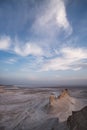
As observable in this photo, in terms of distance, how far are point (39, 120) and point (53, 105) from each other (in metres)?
4.48

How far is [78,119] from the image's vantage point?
843 centimetres

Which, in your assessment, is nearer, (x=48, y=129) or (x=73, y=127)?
(x=73, y=127)


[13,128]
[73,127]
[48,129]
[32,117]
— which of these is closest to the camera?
[73,127]

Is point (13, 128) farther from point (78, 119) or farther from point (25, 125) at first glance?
point (78, 119)

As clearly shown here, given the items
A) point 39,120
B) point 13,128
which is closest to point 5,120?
point 13,128

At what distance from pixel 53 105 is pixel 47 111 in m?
1.42

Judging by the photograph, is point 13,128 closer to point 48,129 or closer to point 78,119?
point 48,129

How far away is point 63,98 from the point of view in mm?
23281

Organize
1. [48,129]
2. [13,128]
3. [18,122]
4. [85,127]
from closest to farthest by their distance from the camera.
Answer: [85,127]
[48,129]
[13,128]
[18,122]

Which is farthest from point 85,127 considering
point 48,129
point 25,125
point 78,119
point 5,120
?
point 5,120

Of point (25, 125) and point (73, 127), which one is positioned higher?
point (73, 127)

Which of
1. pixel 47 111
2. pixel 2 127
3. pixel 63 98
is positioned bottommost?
pixel 2 127

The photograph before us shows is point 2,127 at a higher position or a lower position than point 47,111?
lower

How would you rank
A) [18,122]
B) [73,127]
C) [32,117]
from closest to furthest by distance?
[73,127] → [18,122] → [32,117]
